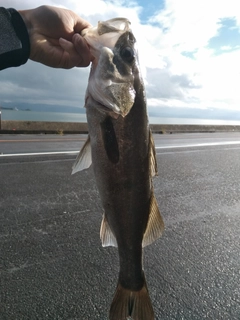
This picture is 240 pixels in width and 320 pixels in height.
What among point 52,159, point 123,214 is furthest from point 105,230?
point 52,159

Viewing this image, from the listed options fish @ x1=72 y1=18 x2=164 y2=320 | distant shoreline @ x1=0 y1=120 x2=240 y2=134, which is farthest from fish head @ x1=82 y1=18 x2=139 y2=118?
distant shoreline @ x1=0 y1=120 x2=240 y2=134

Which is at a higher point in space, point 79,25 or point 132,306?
point 79,25

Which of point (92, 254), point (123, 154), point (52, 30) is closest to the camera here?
point (123, 154)

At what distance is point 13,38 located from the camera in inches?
88.2

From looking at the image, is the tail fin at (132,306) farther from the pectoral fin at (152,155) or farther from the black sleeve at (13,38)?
the black sleeve at (13,38)

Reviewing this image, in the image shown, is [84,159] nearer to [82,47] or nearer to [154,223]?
[154,223]

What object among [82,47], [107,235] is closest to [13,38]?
[82,47]

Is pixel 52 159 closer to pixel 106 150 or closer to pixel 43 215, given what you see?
pixel 43 215

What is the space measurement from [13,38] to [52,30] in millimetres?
350

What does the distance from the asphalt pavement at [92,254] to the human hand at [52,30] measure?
6.82 feet

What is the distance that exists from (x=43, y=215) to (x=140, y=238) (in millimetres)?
2700

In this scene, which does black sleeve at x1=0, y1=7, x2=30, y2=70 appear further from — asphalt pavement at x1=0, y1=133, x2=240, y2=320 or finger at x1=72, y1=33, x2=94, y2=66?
asphalt pavement at x1=0, y1=133, x2=240, y2=320

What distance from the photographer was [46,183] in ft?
19.5

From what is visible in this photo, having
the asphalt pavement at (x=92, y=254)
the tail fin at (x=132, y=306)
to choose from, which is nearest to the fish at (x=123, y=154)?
the tail fin at (x=132, y=306)
